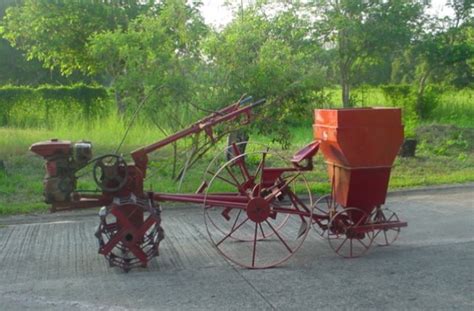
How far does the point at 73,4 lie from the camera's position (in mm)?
16016

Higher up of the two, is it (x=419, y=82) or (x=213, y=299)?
(x=419, y=82)

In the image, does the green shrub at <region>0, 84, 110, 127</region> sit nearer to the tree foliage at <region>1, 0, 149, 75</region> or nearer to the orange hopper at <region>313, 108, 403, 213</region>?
the tree foliage at <region>1, 0, 149, 75</region>

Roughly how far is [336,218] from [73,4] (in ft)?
37.1

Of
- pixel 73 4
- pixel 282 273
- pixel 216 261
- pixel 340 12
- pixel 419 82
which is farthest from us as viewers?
pixel 419 82

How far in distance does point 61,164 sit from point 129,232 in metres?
1.00

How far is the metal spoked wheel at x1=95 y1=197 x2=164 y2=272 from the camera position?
6379 mm

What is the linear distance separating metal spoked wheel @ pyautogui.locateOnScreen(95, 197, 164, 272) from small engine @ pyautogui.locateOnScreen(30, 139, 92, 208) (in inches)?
18.6

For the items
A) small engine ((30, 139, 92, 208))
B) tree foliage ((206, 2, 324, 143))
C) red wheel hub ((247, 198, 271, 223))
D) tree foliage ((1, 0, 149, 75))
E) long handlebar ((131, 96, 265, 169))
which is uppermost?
tree foliage ((1, 0, 149, 75))

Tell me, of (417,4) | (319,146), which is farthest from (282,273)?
(417,4)

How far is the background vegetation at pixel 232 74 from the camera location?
414 inches

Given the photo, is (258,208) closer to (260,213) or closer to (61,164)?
(260,213)

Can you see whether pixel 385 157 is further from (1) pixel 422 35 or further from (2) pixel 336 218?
(1) pixel 422 35

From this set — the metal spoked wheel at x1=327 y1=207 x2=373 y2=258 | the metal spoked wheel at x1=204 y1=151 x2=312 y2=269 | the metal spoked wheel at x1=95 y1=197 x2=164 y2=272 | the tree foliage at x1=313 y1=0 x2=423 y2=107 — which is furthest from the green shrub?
the metal spoked wheel at x1=327 y1=207 x2=373 y2=258

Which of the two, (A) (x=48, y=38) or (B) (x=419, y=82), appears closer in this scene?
(A) (x=48, y=38)
